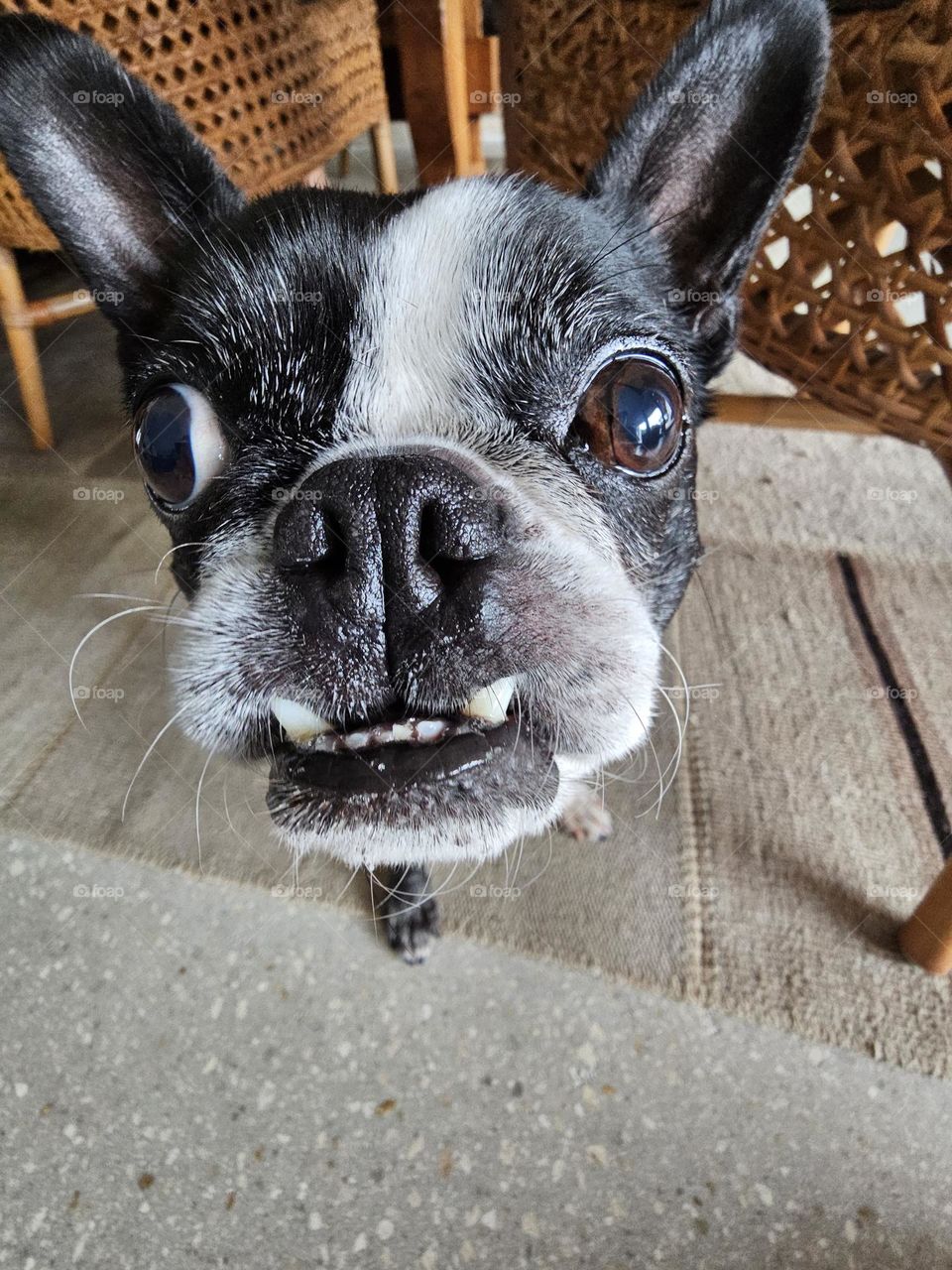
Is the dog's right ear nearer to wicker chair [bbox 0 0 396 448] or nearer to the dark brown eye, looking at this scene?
wicker chair [bbox 0 0 396 448]

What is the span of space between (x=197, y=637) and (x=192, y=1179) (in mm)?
827

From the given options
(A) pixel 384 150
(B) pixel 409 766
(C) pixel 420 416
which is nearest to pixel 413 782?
(B) pixel 409 766

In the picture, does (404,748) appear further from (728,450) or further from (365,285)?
(728,450)

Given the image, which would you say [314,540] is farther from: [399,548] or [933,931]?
[933,931]

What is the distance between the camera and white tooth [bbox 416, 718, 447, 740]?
68 centimetres

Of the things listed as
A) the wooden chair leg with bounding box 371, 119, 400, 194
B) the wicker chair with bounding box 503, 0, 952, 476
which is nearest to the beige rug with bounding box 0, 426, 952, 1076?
the wicker chair with bounding box 503, 0, 952, 476

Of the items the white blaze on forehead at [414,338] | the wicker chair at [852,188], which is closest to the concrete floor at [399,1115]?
the wicker chair at [852,188]

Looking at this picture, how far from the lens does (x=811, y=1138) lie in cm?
102

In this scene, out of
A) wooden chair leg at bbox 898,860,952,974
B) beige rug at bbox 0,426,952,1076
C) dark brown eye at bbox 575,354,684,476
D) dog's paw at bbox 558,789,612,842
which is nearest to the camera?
dark brown eye at bbox 575,354,684,476

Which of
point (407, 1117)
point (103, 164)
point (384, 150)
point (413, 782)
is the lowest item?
point (407, 1117)

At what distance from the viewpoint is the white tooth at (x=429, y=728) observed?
68 cm

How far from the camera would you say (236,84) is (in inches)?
57.1

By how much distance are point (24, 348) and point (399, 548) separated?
1.97 metres

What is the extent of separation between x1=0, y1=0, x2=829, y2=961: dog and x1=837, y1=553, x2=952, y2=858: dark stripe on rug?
814 millimetres
